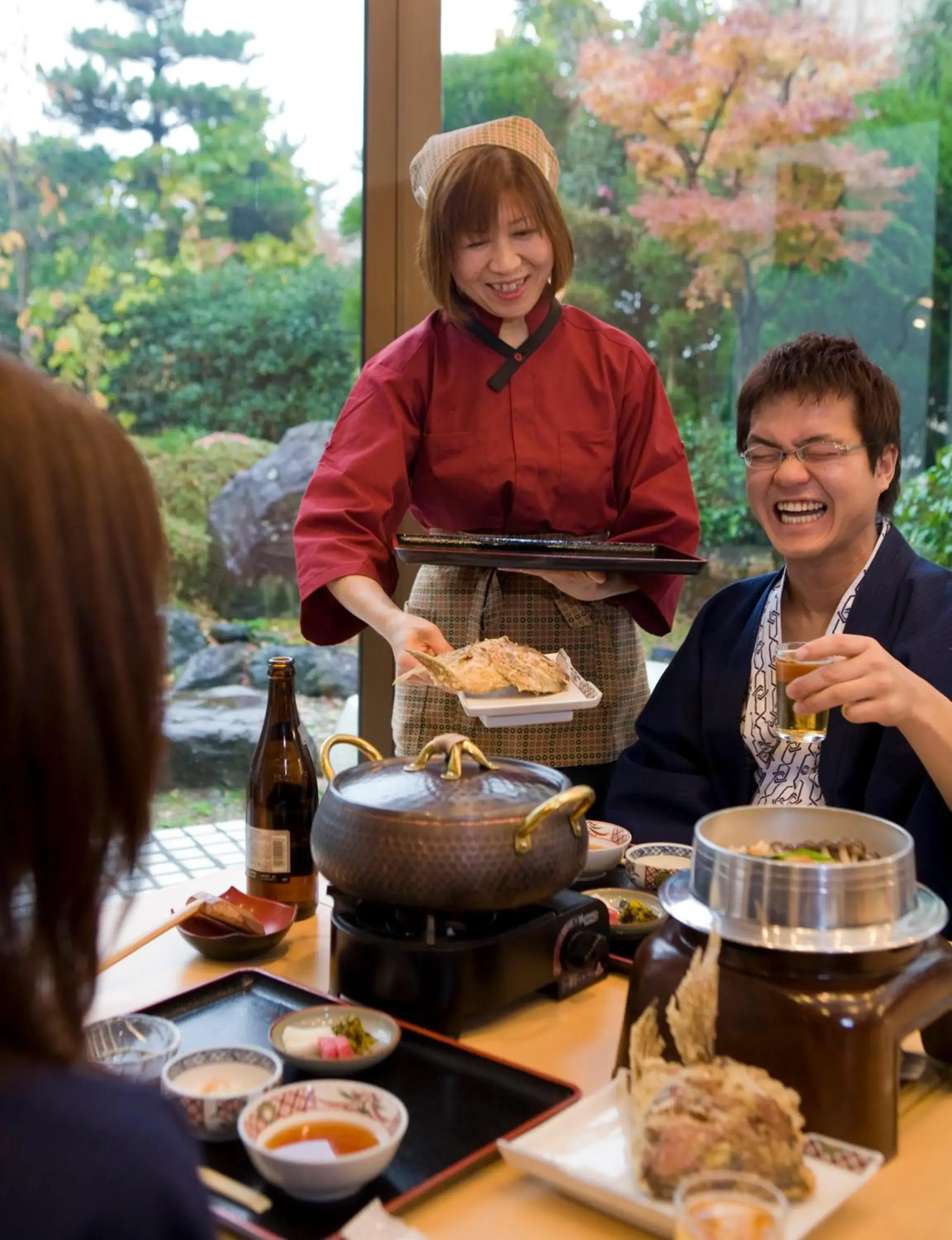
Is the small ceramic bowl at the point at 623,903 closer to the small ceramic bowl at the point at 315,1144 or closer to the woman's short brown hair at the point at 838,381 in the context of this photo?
the small ceramic bowl at the point at 315,1144

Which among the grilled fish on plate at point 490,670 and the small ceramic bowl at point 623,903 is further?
the grilled fish on plate at point 490,670

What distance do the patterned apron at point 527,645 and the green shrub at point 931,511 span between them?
1.36m

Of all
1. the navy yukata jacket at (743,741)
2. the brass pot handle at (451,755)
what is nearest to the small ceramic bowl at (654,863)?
the navy yukata jacket at (743,741)

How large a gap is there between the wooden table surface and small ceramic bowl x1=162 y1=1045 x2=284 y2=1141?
126 mm

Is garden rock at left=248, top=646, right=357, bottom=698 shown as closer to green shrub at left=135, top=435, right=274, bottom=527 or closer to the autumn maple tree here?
green shrub at left=135, top=435, right=274, bottom=527

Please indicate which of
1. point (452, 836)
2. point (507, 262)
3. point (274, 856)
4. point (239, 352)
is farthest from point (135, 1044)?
point (239, 352)

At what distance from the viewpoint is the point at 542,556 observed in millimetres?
1979

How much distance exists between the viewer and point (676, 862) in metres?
1.66

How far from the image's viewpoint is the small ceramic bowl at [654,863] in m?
1.64

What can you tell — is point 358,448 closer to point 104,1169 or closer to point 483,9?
point 483,9

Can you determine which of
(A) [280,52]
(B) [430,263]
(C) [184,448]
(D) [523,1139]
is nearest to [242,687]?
(C) [184,448]

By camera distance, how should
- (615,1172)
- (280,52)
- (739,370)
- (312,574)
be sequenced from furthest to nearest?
(739,370), (280,52), (312,574), (615,1172)

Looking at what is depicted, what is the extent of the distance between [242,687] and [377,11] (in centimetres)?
156

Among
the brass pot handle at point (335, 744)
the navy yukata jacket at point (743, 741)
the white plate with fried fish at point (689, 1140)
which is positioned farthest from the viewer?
the navy yukata jacket at point (743, 741)
